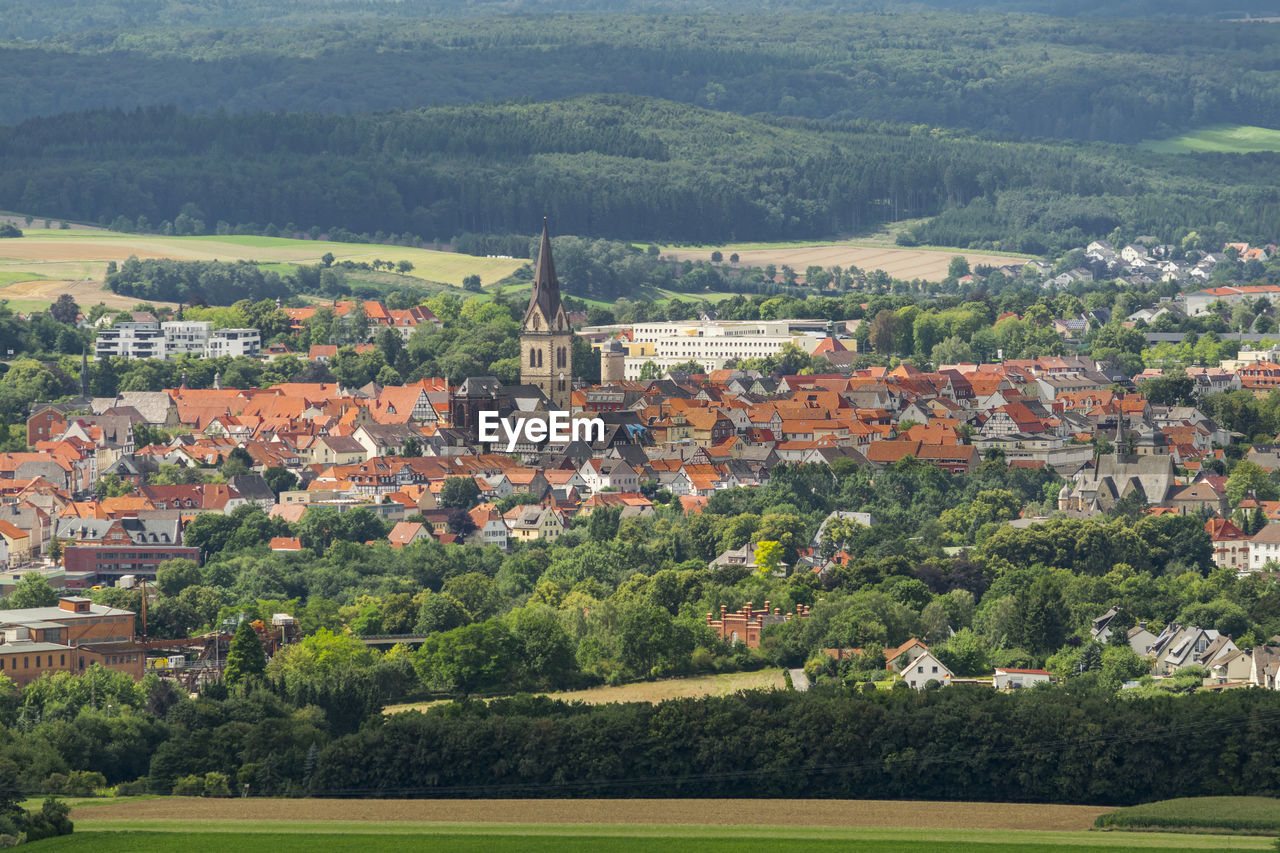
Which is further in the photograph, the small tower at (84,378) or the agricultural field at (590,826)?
the small tower at (84,378)

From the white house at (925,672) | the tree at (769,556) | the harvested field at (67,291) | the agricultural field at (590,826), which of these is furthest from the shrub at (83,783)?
the harvested field at (67,291)

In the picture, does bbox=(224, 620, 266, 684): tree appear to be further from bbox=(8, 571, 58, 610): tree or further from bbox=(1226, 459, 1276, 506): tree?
Answer: bbox=(1226, 459, 1276, 506): tree

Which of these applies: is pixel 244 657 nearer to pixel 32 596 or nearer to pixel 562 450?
pixel 32 596

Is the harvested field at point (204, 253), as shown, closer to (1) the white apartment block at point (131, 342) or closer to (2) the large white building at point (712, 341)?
(1) the white apartment block at point (131, 342)

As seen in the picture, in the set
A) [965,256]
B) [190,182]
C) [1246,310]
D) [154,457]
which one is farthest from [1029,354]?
[190,182]

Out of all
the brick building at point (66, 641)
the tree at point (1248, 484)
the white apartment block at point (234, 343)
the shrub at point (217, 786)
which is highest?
the shrub at point (217, 786)

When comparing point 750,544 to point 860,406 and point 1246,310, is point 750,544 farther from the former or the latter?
point 1246,310
